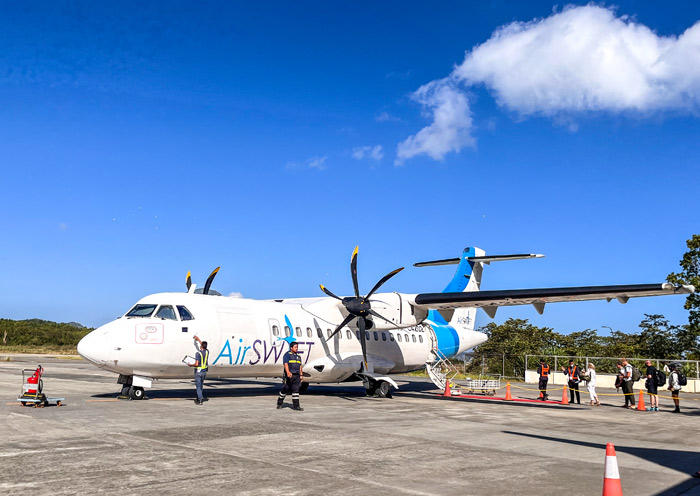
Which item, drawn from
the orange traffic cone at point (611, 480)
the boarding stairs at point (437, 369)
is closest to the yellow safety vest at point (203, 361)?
the boarding stairs at point (437, 369)

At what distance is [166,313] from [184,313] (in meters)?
0.52

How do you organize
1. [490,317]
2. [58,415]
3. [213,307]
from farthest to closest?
[490,317], [213,307], [58,415]

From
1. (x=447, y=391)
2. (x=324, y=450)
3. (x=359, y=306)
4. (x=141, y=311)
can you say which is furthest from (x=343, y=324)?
(x=324, y=450)

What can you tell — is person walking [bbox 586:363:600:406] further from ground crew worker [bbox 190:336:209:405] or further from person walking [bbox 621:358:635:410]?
ground crew worker [bbox 190:336:209:405]

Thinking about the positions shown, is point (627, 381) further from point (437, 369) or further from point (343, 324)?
point (343, 324)

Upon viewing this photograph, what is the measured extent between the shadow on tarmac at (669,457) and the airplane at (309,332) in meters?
7.38

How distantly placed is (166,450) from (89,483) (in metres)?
2.07

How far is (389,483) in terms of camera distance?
6.98 m

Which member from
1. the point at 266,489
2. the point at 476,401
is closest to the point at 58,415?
the point at 266,489

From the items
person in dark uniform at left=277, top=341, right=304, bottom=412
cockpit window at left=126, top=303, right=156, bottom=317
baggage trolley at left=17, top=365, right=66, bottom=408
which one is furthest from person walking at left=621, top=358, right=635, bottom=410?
baggage trolley at left=17, top=365, right=66, bottom=408

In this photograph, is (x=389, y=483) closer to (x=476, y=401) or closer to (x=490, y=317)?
(x=476, y=401)

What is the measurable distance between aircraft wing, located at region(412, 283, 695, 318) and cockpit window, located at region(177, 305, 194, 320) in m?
7.63

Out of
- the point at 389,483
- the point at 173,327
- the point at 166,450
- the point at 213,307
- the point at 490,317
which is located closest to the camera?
the point at 389,483

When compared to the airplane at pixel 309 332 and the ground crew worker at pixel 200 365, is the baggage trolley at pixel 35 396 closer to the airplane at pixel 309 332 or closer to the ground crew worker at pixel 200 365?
the airplane at pixel 309 332
